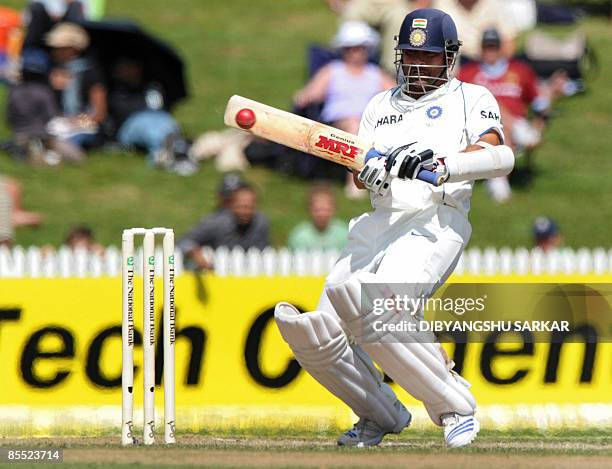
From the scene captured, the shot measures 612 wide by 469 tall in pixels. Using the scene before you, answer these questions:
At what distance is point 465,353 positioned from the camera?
8727mm

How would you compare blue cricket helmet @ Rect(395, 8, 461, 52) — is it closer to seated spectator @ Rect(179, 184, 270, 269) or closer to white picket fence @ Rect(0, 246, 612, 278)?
white picket fence @ Rect(0, 246, 612, 278)

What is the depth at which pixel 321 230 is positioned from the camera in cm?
1111

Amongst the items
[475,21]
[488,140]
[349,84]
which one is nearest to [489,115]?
[488,140]

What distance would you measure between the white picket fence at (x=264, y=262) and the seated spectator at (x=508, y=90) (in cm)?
172

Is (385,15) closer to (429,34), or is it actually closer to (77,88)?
(77,88)

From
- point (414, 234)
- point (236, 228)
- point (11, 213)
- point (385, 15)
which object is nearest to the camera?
point (414, 234)

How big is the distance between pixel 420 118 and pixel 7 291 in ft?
10.3

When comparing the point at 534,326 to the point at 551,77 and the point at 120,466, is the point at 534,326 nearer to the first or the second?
the point at 120,466

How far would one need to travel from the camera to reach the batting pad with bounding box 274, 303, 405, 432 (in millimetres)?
6629

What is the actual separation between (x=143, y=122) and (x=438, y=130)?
21.8 ft

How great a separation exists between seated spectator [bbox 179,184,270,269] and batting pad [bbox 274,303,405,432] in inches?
145

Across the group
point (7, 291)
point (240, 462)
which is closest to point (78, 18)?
point (7, 291)

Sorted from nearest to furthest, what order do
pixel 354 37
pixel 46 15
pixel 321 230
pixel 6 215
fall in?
pixel 321 230
pixel 6 215
pixel 354 37
pixel 46 15

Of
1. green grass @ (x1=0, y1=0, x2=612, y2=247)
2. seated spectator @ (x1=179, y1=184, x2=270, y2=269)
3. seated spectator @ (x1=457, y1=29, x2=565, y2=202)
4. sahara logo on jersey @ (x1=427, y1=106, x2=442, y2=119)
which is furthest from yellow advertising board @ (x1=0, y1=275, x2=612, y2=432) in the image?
seated spectator @ (x1=457, y1=29, x2=565, y2=202)
